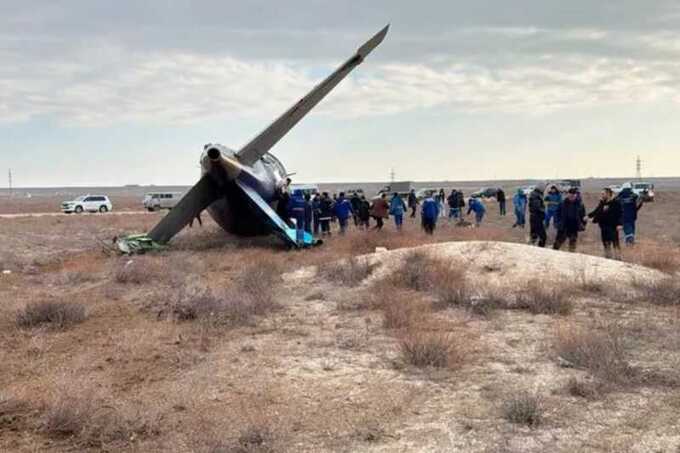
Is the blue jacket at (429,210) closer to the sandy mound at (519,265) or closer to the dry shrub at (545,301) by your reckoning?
the sandy mound at (519,265)

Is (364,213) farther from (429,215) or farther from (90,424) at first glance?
(90,424)

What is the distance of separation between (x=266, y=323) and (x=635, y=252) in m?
10.6

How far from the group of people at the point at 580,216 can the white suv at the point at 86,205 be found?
5393cm

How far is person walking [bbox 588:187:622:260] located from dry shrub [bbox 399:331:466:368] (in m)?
9.01

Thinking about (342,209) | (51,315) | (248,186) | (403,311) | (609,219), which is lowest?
(403,311)

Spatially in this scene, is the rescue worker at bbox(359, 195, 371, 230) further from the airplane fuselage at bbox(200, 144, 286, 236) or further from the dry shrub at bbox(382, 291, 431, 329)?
the dry shrub at bbox(382, 291, 431, 329)

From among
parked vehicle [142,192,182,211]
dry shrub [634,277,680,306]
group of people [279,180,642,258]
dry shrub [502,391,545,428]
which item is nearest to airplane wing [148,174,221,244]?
group of people [279,180,642,258]

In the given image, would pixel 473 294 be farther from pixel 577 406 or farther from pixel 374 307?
pixel 577 406

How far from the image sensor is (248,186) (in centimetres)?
2180

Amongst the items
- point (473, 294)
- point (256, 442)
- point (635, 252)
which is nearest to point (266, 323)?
point (473, 294)

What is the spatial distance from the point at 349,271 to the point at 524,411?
902 centimetres

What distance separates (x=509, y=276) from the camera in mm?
14234

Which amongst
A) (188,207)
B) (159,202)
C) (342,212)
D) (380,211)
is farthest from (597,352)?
(159,202)

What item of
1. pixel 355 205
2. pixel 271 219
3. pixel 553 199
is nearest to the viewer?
pixel 553 199
